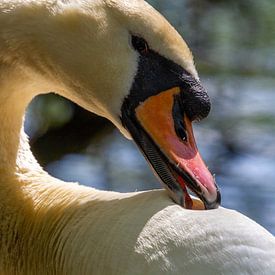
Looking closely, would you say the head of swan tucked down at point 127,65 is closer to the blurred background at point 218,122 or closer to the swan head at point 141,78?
the swan head at point 141,78

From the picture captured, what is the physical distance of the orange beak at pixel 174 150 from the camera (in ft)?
6.71

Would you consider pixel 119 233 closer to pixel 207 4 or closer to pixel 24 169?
pixel 24 169

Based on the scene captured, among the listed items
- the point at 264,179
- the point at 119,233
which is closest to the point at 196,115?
the point at 119,233

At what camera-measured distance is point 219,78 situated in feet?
13.0

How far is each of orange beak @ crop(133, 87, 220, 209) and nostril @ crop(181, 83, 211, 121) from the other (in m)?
0.02

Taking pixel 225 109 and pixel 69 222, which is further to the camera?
pixel 225 109

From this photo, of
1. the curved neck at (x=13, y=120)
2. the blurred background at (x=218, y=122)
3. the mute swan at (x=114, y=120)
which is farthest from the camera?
the blurred background at (x=218, y=122)

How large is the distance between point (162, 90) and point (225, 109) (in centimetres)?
192

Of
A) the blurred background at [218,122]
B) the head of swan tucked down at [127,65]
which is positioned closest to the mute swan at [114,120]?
the head of swan tucked down at [127,65]

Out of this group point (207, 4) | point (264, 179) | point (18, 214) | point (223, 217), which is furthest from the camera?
point (264, 179)

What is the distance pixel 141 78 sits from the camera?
213 centimetres

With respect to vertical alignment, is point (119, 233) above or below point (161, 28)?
below

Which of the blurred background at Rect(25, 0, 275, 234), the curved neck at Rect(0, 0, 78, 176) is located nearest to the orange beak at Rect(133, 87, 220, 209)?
the curved neck at Rect(0, 0, 78, 176)

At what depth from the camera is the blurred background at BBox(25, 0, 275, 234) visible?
146 inches
